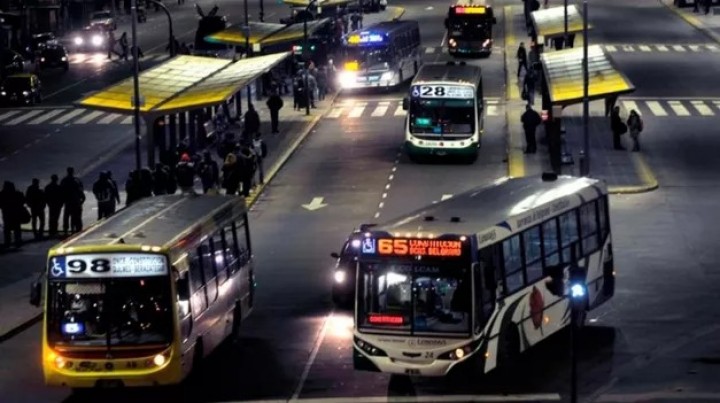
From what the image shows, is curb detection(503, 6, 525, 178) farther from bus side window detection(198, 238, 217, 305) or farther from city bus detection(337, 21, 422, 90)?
bus side window detection(198, 238, 217, 305)

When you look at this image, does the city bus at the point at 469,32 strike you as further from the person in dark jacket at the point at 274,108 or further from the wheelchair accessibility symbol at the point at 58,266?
the wheelchair accessibility symbol at the point at 58,266

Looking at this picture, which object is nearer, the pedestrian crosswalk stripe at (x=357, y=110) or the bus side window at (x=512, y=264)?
the bus side window at (x=512, y=264)

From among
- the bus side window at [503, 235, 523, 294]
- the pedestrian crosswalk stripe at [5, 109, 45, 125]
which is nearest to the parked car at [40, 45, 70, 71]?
the pedestrian crosswalk stripe at [5, 109, 45, 125]

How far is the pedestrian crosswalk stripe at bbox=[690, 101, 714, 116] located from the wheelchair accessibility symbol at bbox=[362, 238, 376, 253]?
137ft

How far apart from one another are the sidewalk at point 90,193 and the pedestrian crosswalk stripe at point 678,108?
13513 mm

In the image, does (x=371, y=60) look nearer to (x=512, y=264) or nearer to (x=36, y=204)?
(x=36, y=204)

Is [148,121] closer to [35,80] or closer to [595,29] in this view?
[35,80]

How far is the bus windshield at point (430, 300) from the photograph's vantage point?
2747 cm

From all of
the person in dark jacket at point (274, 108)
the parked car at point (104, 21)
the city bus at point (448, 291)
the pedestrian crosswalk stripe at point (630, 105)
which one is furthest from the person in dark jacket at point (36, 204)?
the parked car at point (104, 21)

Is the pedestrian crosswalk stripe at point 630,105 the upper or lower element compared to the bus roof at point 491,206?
lower

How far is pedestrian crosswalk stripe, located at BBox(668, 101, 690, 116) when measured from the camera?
2670 inches

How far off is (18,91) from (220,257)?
48373 millimetres

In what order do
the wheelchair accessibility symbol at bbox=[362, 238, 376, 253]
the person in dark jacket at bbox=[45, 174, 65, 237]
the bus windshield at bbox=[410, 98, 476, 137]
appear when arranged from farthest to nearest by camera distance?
the bus windshield at bbox=[410, 98, 476, 137] → the person in dark jacket at bbox=[45, 174, 65, 237] → the wheelchair accessibility symbol at bbox=[362, 238, 376, 253]

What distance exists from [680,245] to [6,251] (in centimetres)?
1604
